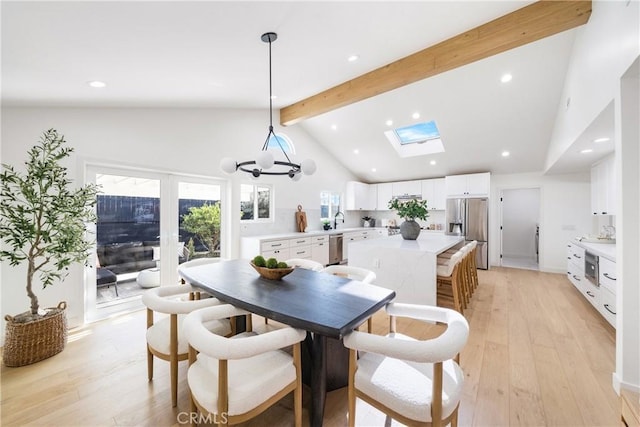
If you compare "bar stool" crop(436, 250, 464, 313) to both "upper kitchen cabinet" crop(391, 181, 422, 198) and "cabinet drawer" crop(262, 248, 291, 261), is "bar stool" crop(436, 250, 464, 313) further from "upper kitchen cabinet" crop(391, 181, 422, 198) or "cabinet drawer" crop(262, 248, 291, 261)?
"upper kitchen cabinet" crop(391, 181, 422, 198)

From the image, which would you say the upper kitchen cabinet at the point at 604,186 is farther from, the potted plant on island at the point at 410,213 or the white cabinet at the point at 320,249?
the white cabinet at the point at 320,249

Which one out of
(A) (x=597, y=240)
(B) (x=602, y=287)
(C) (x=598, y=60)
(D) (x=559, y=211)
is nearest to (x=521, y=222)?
(D) (x=559, y=211)

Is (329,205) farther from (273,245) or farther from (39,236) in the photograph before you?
(39,236)

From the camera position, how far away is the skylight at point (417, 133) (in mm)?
5586

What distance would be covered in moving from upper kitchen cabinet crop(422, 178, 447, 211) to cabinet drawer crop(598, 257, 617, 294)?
349 centimetres

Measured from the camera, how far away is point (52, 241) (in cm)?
231

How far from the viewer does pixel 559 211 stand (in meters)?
5.58

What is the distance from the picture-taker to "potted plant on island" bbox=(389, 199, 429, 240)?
379 cm

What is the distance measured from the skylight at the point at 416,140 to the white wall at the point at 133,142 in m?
2.44

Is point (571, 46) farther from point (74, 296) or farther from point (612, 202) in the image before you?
point (74, 296)

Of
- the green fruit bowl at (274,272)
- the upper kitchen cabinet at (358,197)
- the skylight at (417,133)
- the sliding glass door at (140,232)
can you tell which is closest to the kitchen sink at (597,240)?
the skylight at (417,133)

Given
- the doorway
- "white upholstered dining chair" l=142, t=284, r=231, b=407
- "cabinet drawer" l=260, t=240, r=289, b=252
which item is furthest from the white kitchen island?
the doorway

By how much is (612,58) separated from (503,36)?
942mm

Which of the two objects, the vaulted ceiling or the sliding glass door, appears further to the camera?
the sliding glass door
